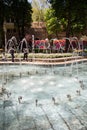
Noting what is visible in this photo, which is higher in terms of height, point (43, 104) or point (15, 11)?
point (15, 11)

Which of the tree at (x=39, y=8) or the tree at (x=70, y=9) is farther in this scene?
the tree at (x=39, y=8)

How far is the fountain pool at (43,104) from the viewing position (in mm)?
8438

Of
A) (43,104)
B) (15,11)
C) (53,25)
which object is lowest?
(43,104)

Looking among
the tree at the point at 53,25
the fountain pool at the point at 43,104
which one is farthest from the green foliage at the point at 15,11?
the fountain pool at the point at 43,104

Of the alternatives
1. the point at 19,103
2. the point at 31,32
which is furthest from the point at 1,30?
the point at 19,103

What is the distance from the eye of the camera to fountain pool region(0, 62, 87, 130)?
332 inches

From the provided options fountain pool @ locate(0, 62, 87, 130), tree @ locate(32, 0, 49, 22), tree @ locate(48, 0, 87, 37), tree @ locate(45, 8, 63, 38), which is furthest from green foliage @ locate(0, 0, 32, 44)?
fountain pool @ locate(0, 62, 87, 130)

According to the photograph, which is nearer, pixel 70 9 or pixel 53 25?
pixel 70 9

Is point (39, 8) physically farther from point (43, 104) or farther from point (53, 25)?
point (43, 104)

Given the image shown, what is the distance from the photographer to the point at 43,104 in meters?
10.8

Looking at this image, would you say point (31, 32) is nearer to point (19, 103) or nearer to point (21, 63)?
point (21, 63)

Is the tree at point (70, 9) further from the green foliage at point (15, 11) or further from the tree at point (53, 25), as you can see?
the tree at point (53, 25)

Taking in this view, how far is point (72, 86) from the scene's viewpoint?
47.2 feet

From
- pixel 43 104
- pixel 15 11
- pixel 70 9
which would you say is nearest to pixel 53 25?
pixel 15 11
